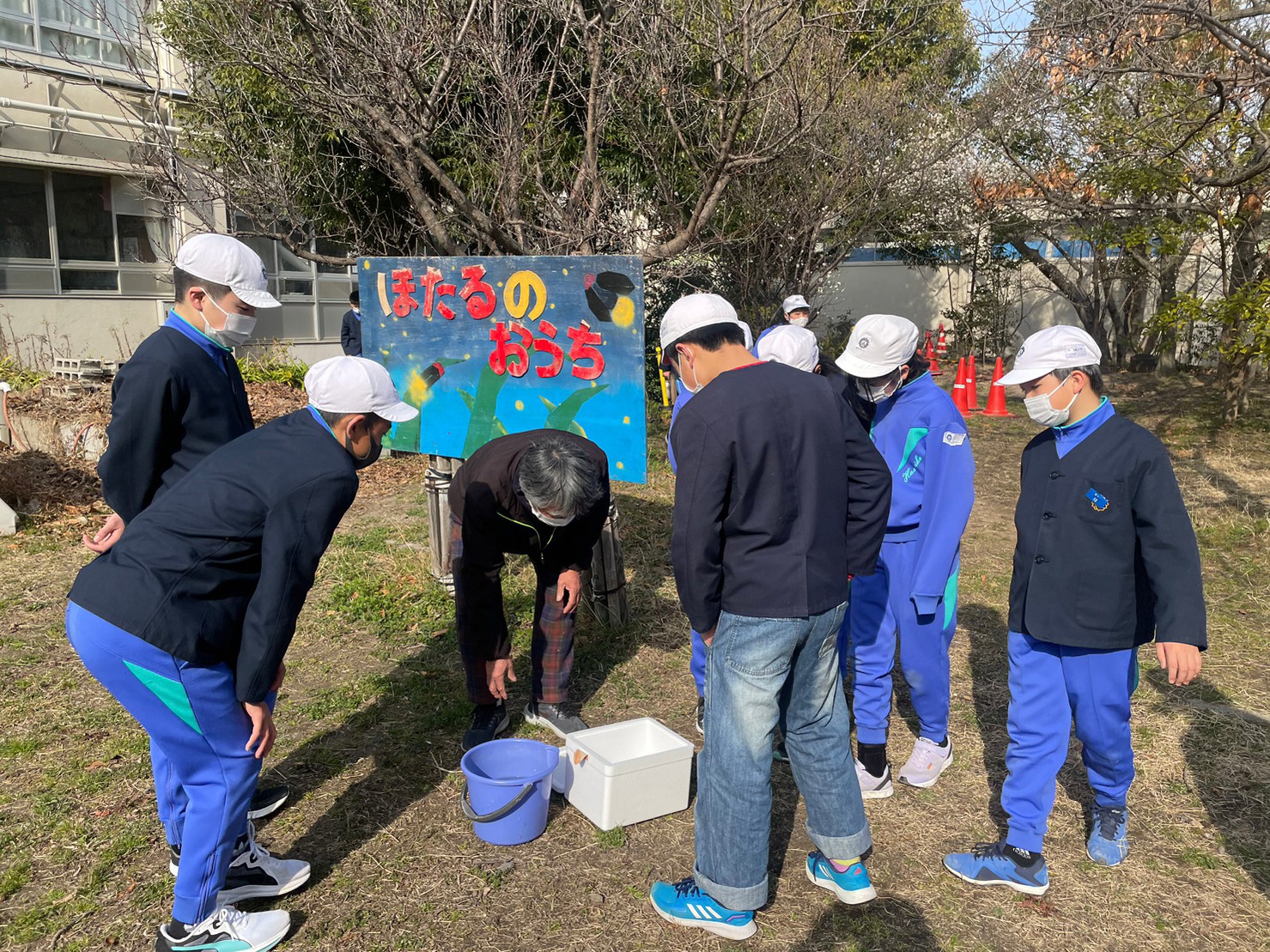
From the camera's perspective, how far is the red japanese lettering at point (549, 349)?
16.1ft

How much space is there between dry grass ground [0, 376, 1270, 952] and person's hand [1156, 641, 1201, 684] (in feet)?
2.82

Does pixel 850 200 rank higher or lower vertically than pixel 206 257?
higher

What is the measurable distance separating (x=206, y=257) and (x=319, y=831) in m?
2.09

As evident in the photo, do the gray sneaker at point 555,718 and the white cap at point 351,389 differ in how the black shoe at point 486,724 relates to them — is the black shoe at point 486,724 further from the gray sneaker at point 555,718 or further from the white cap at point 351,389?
the white cap at point 351,389

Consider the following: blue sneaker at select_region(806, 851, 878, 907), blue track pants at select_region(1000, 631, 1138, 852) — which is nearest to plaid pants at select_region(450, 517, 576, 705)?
blue sneaker at select_region(806, 851, 878, 907)

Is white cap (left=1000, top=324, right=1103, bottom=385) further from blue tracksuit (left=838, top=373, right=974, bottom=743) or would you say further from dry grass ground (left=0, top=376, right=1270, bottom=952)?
dry grass ground (left=0, top=376, right=1270, bottom=952)

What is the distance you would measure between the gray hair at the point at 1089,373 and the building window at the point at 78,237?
40.7 ft

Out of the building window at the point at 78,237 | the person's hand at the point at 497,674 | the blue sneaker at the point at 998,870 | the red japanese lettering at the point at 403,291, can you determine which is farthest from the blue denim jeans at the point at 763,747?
the building window at the point at 78,237

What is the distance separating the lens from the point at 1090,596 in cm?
291

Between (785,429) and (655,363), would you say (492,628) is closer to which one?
(785,429)

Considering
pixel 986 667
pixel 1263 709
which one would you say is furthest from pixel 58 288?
pixel 1263 709

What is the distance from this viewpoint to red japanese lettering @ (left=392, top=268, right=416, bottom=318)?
5645 millimetres

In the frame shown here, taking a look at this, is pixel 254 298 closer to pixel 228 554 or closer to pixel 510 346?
pixel 228 554

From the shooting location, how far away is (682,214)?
30.6 feet
